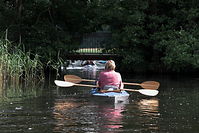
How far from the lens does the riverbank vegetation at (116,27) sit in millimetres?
24547

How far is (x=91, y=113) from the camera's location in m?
11.6

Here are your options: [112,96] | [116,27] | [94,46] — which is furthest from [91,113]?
[94,46]

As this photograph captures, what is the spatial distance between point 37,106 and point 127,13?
13598 mm

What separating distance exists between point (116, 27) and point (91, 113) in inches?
611

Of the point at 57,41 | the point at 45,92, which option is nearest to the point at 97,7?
the point at 57,41

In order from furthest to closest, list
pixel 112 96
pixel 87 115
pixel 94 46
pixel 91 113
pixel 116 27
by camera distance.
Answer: pixel 94 46, pixel 116 27, pixel 112 96, pixel 91 113, pixel 87 115

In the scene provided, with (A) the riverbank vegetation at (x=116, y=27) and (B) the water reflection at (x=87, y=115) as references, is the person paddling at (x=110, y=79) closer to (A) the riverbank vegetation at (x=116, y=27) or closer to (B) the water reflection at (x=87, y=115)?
(B) the water reflection at (x=87, y=115)

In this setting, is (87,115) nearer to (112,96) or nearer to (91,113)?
(91,113)

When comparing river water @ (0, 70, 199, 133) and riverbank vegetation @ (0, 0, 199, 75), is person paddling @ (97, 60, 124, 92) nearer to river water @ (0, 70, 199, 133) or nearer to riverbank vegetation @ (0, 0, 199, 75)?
river water @ (0, 70, 199, 133)

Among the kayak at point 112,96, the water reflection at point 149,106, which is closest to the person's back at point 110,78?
the kayak at point 112,96

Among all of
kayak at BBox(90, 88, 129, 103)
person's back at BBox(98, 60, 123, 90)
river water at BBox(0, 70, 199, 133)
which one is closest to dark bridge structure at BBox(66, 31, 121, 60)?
river water at BBox(0, 70, 199, 133)

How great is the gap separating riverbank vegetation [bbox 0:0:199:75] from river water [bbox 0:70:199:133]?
8.62 m

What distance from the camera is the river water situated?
964 centimetres

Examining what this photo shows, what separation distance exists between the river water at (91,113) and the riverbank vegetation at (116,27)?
28.3 ft
